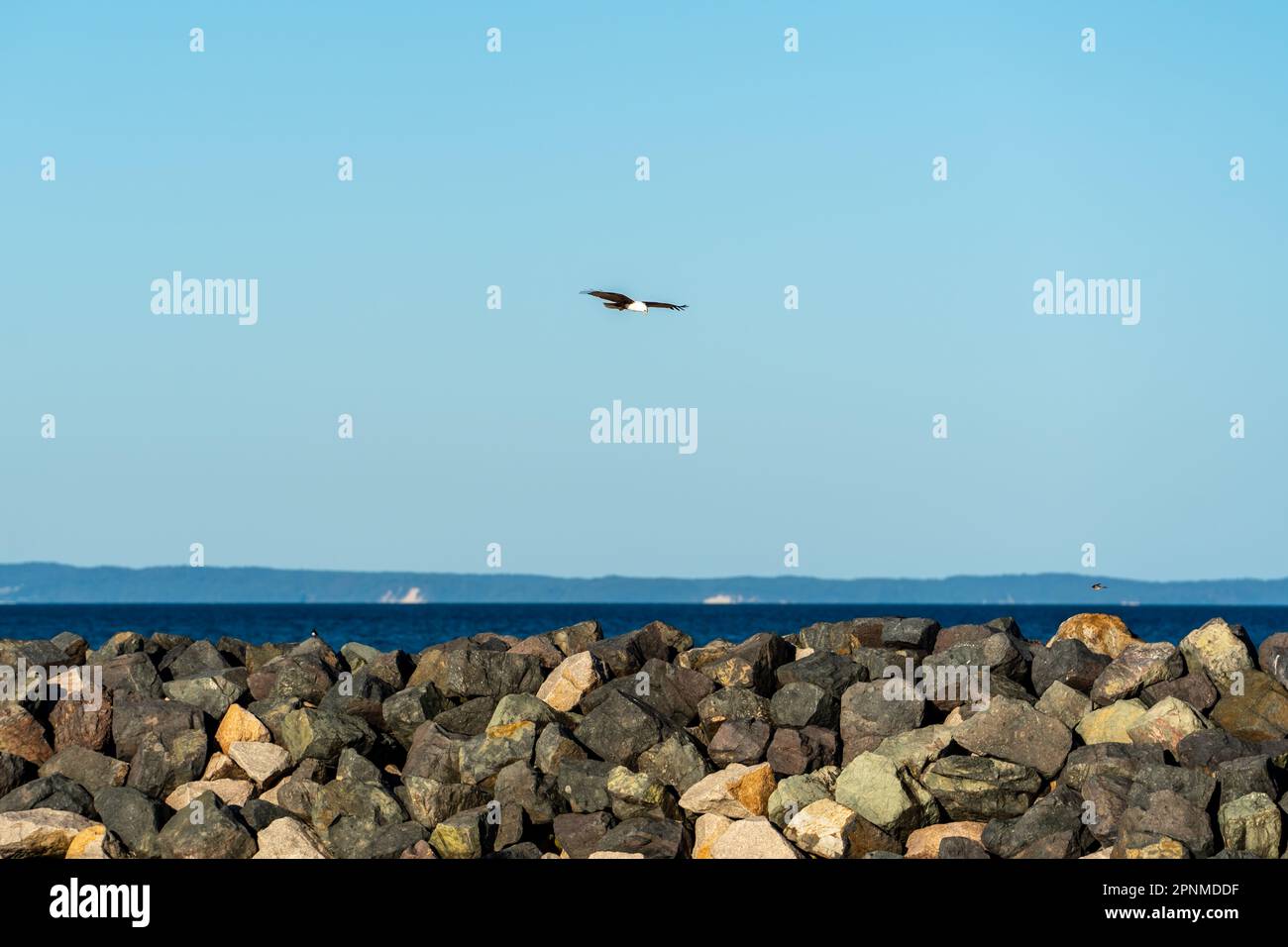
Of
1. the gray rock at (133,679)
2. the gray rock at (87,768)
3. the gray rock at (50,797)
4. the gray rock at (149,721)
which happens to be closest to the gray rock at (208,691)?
the gray rock at (133,679)

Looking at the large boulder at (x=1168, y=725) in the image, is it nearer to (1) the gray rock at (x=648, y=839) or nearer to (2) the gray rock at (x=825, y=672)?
(2) the gray rock at (x=825, y=672)

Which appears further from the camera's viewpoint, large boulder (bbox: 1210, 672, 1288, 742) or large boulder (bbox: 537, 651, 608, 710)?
large boulder (bbox: 537, 651, 608, 710)

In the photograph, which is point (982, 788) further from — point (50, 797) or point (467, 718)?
point (50, 797)

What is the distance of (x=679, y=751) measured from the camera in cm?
1619

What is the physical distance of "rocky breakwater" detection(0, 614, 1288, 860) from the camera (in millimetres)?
14773

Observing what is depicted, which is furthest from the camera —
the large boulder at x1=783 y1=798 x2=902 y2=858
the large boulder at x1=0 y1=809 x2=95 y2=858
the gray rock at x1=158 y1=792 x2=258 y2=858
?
the large boulder at x1=0 y1=809 x2=95 y2=858

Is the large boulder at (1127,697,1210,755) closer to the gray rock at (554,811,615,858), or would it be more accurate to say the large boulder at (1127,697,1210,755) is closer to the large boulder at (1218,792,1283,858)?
the large boulder at (1218,792,1283,858)

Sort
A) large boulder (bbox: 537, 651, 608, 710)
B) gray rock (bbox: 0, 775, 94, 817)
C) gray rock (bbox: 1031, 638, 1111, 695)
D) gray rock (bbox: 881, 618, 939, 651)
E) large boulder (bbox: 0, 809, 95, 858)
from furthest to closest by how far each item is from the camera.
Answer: gray rock (bbox: 881, 618, 939, 651) < large boulder (bbox: 537, 651, 608, 710) < gray rock (bbox: 1031, 638, 1111, 695) < gray rock (bbox: 0, 775, 94, 817) < large boulder (bbox: 0, 809, 95, 858)

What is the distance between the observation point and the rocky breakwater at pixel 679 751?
1477cm

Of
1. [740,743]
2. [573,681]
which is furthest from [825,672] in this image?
[573,681]

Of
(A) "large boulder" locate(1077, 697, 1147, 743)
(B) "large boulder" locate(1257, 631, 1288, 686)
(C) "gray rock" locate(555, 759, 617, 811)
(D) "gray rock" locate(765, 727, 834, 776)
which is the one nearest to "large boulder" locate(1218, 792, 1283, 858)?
(A) "large boulder" locate(1077, 697, 1147, 743)

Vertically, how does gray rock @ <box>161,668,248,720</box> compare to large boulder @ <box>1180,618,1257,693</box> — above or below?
below

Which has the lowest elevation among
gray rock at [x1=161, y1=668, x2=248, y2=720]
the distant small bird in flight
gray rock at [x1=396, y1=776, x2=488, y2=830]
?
gray rock at [x1=396, y1=776, x2=488, y2=830]
